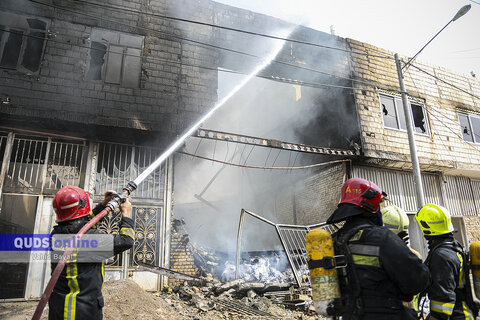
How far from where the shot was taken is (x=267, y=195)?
47.9 feet

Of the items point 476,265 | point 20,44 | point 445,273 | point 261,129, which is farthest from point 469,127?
point 20,44

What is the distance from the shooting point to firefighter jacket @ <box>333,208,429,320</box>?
199cm

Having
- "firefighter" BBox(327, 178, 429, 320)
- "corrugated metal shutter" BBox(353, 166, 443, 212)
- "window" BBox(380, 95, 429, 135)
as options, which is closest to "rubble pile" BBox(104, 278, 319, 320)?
"firefighter" BBox(327, 178, 429, 320)

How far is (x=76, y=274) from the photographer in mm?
2688

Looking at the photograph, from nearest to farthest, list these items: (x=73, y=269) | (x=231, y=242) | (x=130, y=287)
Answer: (x=73, y=269) < (x=130, y=287) < (x=231, y=242)

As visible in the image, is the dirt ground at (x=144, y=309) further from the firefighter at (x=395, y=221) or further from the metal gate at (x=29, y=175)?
the firefighter at (x=395, y=221)

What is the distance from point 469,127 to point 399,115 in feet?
12.8

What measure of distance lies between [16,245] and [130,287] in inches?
151

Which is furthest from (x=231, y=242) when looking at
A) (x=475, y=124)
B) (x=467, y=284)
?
(x=475, y=124)

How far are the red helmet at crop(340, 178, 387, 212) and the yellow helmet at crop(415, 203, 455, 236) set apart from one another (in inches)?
49.0

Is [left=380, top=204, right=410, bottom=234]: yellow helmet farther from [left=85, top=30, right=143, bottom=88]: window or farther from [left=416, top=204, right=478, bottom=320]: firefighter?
[left=85, top=30, right=143, bottom=88]: window

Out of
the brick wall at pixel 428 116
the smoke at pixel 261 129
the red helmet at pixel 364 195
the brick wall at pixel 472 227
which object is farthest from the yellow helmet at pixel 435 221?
the brick wall at pixel 472 227

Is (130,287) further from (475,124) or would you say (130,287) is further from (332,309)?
(475,124)

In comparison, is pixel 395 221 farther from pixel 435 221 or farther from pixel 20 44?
pixel 20 44
